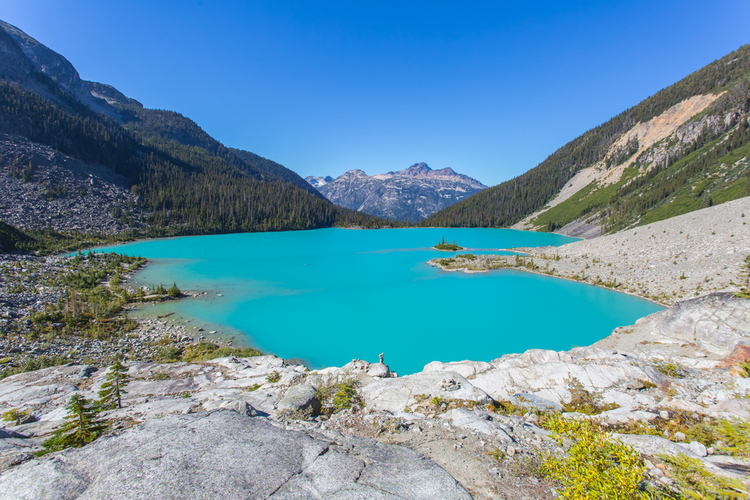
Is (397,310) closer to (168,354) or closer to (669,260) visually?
(168,354)

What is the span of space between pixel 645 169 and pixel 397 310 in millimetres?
109023

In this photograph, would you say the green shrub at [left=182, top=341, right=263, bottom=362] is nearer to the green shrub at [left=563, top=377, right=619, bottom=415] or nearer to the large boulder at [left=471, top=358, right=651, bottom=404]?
the large boulder at [left=471, top=358, right=651, bottom=404]

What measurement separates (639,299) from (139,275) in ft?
155

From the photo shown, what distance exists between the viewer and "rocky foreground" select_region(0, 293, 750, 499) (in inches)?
136

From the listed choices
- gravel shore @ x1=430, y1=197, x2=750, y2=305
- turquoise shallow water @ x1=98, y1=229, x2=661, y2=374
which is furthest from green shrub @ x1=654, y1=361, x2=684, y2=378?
gravel shore @ x1=430, y1=197, x2=750, y2=305

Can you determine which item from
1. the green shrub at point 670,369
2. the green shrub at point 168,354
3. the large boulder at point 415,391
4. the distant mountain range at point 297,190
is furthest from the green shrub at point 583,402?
the distant mountain range at point 297,190

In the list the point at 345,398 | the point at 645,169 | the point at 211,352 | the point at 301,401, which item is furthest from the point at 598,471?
the point at 645,169

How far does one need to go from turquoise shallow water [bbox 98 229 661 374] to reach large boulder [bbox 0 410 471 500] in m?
10.4

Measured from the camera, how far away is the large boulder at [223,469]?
3127 mm

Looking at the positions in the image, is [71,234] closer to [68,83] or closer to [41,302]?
[41,302]

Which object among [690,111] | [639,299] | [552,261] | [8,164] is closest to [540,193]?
[690,111]

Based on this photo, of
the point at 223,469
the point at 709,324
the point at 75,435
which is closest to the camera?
the point at 223,469

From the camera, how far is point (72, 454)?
362 centimetres

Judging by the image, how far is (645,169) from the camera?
91.6 meters
